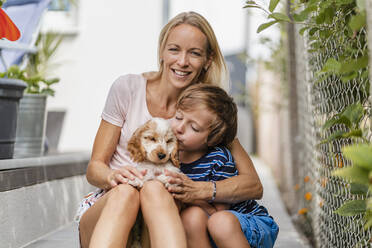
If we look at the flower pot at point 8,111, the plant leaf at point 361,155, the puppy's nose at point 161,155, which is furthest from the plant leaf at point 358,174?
the flower pot at point 8,111

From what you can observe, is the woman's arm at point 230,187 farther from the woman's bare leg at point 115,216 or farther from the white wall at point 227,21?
the white wall at point 227,21

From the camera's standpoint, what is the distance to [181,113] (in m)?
2.29

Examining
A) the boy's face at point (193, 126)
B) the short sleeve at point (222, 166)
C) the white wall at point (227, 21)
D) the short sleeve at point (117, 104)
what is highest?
the white wall at point (227, 21)

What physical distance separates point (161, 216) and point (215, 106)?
0.61 metres

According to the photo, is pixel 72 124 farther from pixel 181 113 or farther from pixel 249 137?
pixel 249 137

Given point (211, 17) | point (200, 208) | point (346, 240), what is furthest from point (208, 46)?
point (211, 17)

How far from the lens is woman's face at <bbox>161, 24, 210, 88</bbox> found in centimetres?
249

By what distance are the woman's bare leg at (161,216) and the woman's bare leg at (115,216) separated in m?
0.05

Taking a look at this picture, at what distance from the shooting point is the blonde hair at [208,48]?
256 cm

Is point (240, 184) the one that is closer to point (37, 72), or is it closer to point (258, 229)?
point (258, 229)

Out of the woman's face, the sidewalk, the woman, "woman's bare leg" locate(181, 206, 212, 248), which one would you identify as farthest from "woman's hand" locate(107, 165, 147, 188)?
the sidewalk

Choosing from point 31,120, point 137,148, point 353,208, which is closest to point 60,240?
point 31,120

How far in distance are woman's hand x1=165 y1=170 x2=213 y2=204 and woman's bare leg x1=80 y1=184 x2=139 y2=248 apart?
0.50ft

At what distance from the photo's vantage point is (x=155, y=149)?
2.13 meters
